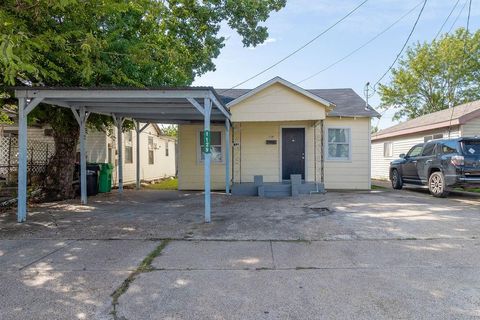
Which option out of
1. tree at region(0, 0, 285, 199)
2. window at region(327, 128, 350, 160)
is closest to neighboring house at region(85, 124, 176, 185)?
tree at region(0, 0, 285, 199)

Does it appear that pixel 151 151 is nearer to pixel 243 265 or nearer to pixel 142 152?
pixel 142 152

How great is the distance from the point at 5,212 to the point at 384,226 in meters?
8.76

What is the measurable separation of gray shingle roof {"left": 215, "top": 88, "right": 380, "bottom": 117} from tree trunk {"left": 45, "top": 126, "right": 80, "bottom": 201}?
231 inches

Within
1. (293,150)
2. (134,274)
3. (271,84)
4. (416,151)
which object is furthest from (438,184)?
(134,274)

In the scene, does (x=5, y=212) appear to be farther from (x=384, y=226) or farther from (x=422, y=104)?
(x=422, y=104)

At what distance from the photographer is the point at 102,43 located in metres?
7.40

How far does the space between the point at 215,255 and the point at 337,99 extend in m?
11.5

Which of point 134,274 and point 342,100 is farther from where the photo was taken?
point 342,100

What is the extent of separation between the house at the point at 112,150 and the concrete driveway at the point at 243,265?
6301 millimetres

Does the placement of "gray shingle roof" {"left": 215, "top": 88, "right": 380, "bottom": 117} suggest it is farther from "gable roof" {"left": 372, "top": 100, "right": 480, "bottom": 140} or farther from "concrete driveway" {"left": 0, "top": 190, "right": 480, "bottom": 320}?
"concrete driveway" {"left": 0, "top": 190, "right": 480, "bottom": 320}

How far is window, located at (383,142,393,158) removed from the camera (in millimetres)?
19120

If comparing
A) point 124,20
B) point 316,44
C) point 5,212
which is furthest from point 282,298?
point 316,44

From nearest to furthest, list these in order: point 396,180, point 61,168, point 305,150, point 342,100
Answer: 1. point 61,168
2. point 305,150
3. point 396,180
4. point 342,100

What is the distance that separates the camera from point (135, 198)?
1059 cm
